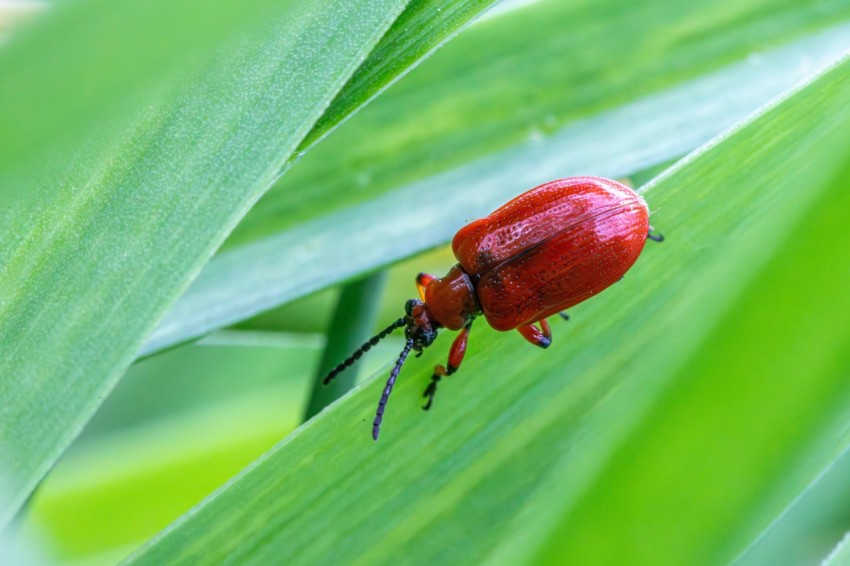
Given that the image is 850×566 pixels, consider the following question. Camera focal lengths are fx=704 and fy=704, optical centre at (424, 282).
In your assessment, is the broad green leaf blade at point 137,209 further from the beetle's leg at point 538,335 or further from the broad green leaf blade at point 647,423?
the beetle's leg at point 538,335

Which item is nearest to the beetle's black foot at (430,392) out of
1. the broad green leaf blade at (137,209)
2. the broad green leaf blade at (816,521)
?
the broad green leaf blade at (137,209)

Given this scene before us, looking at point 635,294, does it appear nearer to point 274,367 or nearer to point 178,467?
point 178,467

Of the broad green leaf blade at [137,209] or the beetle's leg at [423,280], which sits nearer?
the broad green leaf blade at [137,209]

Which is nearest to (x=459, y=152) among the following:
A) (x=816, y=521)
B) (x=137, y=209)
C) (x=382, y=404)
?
(x=382, y=404)

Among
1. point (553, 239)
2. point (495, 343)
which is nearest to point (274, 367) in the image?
point (553, 239)

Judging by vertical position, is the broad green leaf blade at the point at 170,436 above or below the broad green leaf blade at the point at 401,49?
below

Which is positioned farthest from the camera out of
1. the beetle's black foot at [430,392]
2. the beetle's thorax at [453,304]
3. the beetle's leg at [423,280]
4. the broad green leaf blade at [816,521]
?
the beetle's leg at [423,280]

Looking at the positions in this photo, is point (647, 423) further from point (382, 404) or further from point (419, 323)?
point (419, 323)
